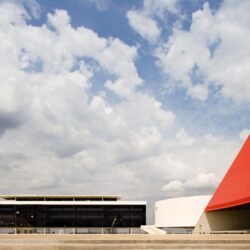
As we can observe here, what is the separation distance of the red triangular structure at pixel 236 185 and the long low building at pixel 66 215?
3753 cm

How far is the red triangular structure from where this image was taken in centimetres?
2291

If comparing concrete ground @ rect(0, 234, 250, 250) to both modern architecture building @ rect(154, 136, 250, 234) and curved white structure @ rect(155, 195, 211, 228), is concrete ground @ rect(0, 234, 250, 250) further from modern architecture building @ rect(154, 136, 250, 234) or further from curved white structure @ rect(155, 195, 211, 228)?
curved white structure @ rect(155, 195, 211, 228)

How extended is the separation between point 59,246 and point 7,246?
2035 mm

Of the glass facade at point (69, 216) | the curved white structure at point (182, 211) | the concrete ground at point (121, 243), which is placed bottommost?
the glass facade at point (69, 216)

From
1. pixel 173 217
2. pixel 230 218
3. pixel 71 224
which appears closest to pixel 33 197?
pixel 71 224

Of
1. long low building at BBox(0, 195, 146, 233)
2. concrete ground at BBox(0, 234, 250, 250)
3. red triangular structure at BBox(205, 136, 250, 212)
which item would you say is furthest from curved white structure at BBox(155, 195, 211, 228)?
concrete ground at BBox(0, 234, 250, 250)

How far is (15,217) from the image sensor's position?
205ft

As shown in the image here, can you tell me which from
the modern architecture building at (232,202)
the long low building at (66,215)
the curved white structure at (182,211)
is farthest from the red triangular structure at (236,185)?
the long low building at (66,215)

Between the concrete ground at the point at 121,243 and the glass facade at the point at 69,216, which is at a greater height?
the concrete ground at the point at 121,243

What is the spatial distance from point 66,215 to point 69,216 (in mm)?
551

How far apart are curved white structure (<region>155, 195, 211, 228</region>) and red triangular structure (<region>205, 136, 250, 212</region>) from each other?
1289 centimetres

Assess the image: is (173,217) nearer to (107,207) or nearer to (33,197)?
(107,207)

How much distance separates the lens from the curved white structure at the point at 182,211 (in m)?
40.2

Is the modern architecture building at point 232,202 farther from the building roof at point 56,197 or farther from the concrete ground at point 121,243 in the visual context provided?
the building roof at point 56,197
